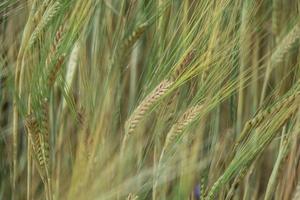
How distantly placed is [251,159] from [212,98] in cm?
10

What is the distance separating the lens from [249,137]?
995mm

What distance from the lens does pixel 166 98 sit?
1.05 metres

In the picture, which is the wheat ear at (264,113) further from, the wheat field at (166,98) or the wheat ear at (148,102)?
the wheat ear at (148,102)

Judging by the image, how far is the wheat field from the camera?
98 cm

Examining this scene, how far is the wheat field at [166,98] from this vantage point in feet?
3.22

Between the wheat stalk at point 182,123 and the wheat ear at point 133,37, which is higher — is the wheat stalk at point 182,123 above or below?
below

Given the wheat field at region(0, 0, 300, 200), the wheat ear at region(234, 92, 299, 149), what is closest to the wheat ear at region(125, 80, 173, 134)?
the wheat field at region(0, 0, 300, 200)

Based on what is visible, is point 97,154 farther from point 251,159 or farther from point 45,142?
point 251,159

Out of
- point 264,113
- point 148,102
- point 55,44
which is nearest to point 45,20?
point 55,44

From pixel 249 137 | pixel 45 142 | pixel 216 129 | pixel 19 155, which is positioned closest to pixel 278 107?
pixel 249 137

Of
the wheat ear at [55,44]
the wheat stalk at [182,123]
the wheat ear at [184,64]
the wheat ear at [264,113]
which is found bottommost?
the wheat ear at [264,113]

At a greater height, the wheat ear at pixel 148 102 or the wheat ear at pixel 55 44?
the wheat ear at pixel 55 44

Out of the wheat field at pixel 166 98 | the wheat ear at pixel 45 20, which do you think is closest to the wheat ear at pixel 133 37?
the wheat field at pixel 166 98

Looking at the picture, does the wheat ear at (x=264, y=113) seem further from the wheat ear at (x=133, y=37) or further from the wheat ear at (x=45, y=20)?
the wheat ear at (x=45, y=20)
